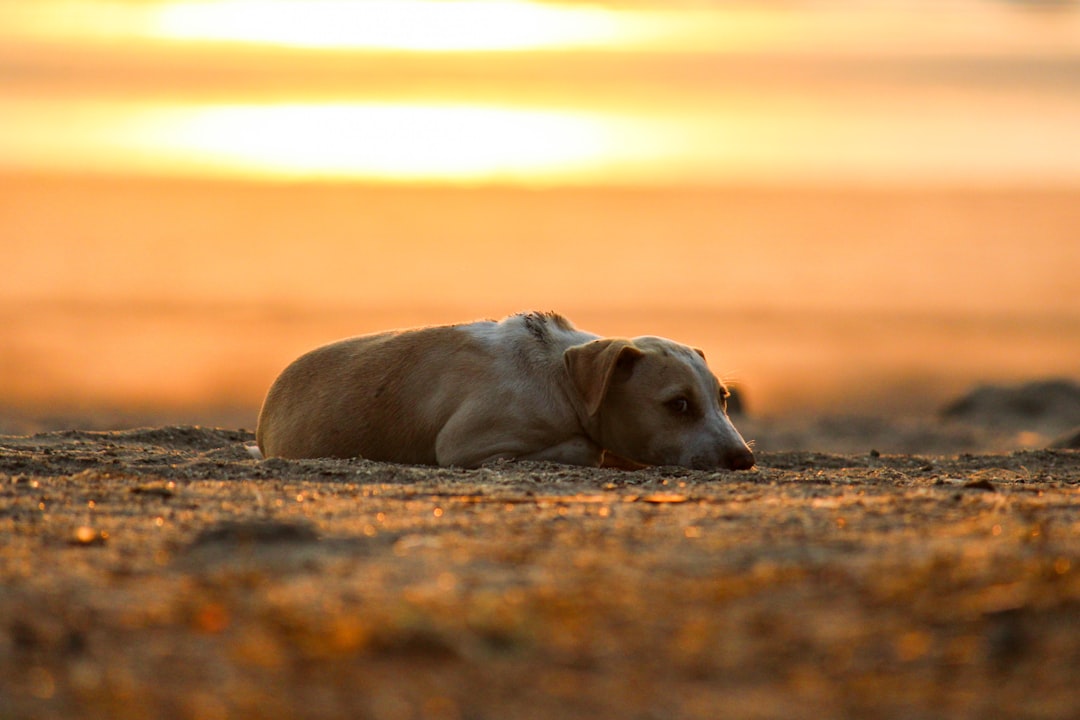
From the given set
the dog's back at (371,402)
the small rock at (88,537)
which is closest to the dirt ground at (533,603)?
the small rock at (88,537)

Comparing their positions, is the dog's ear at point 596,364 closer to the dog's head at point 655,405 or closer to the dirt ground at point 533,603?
the dog's head at point 655,405

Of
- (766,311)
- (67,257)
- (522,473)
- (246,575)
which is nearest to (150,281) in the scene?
(67,257)

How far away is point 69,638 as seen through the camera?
4.50 meters

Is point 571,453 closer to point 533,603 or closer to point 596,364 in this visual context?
point 596,364

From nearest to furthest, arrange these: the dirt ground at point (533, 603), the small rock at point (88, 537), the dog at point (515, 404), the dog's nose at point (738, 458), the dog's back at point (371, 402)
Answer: the dirt ground at point (533, 603) → the small rock at point (88, 537) → the dog's nose at point (738, 458) → the dog at point (515, 404) → the dog's back at point (371, 402)

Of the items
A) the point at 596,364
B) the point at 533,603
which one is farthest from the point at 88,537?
the point at 596,364

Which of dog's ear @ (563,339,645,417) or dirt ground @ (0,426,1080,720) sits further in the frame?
dog's ear @ (563,339,645,417)

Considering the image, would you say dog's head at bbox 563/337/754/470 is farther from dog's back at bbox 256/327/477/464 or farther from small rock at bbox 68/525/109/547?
small rock at bbox 68/525/109/547

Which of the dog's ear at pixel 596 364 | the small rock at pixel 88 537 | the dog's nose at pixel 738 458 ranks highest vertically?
the dog's ear at pixel 596 364

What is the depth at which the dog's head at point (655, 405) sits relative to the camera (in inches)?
342

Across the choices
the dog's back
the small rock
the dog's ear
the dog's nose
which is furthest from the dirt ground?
the dog's back

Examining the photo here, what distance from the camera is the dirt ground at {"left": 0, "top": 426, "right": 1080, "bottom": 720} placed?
4121mm

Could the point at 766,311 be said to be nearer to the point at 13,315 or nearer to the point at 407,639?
the point at 13,315

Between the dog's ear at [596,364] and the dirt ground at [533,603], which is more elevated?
the dog's ear at [596,364]
